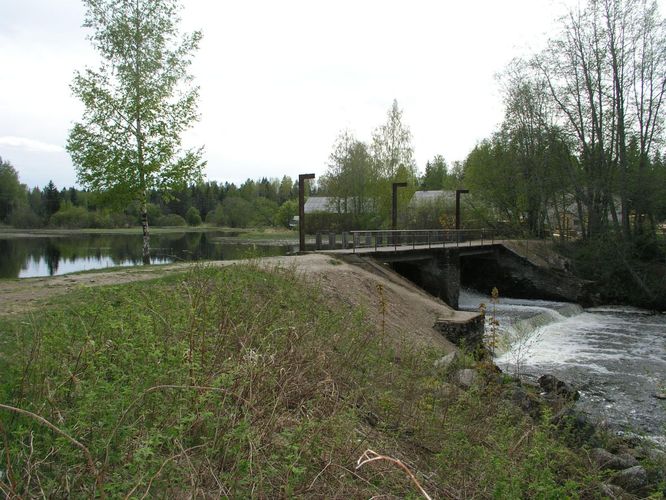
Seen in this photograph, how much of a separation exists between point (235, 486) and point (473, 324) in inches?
527

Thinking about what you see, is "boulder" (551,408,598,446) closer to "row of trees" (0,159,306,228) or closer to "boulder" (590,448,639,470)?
"boulder" (590,448,639,470)

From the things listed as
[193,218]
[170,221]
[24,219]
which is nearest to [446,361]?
[24,219]

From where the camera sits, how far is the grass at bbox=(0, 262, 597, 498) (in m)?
3.30

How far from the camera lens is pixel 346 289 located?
50.2ft

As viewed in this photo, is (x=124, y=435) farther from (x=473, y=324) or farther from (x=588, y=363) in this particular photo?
(x=588, y=363)

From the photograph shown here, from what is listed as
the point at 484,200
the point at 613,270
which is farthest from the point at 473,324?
the point at 484,200

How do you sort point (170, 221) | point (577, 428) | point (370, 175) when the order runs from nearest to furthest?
1. point (577, 428)
2. point (370, 175)
3. point (170, 221)

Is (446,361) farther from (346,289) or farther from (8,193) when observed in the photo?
(8,193)

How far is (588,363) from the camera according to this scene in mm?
15336

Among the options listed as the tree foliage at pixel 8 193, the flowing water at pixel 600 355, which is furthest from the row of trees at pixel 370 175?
the tree foliage at pixel 8 193

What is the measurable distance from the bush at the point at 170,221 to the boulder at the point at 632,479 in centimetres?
8951

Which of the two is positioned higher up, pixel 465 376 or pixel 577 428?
pixel 465 376

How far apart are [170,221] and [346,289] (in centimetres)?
8108

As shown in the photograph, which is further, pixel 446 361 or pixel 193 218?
pixel 193 218
